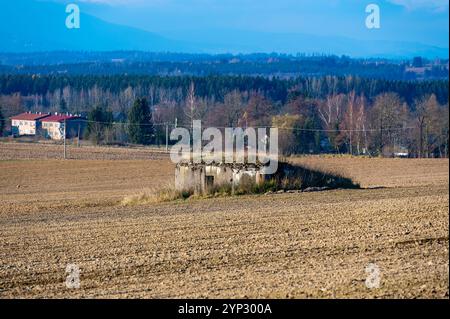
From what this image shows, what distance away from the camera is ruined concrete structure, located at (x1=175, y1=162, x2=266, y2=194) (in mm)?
30859

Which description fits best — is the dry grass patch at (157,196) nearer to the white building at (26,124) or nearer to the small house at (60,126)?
the small house at (60,126)

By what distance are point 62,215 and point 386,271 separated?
53.6 feet

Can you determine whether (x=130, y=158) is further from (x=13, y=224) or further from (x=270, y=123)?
(x=13, y=224)

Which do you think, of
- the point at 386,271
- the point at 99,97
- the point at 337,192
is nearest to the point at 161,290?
the point at 386,271

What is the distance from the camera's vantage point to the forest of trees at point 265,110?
74250mm

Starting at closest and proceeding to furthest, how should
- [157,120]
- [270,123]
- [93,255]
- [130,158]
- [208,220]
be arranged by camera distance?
[93,255] < [208,220] < [130,158] < [270,123] < [157,120]

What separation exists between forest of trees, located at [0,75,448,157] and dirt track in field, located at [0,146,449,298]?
101 feet

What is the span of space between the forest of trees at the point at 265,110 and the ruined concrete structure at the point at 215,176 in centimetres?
2351

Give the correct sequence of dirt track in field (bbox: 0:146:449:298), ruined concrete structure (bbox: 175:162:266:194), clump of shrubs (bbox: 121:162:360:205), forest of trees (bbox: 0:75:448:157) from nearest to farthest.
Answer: dirt track in field (bbox: 0:146:449:298) < clump of shrubs (bbox: 121:162:360:205) < ruined concrete structure (bbox: 175:162:266:194) < forest of trees (bbox: 0:75:448:157)

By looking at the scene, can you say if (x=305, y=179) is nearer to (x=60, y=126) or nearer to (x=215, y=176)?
(x=215, y=176)

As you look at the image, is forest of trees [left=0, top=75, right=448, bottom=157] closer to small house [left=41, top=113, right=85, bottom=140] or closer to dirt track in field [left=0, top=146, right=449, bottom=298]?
small house [left=41, top=113, right=85, bottom=140]

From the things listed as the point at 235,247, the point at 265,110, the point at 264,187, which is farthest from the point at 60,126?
the point at 235,247

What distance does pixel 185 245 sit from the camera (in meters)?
16.7

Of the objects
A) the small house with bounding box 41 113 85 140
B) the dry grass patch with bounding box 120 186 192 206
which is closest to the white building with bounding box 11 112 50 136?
the small house with bounding box 41 113 85 140
